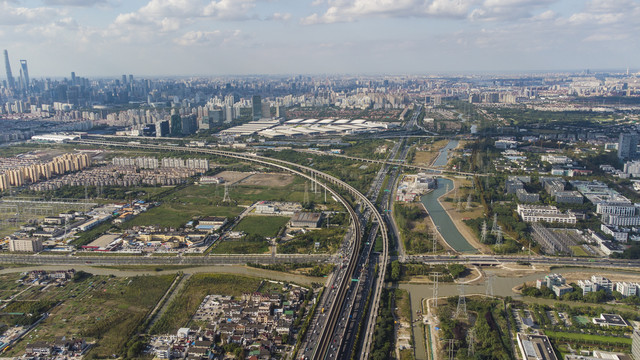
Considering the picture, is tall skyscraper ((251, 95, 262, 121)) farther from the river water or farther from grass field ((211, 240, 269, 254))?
grass field ((211, 240, 269, 254))

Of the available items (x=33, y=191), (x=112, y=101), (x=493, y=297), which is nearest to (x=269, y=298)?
(x=493, y=297)

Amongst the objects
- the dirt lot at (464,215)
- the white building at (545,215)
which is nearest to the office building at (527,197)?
the white building at (545,215)

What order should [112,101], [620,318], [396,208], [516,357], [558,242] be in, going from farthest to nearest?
[112,101], [396,208], [558,242], [620,318], [516,357]

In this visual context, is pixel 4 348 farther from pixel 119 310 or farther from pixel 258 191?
pixel 258 191

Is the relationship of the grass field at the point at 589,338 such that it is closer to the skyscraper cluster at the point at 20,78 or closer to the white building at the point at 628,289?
the white building at the point at 628,289

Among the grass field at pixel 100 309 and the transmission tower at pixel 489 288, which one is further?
the transmission tower at pixel 489 288

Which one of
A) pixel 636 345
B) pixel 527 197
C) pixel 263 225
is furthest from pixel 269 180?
pixel 636 345

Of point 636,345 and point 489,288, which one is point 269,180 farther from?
point 636,345

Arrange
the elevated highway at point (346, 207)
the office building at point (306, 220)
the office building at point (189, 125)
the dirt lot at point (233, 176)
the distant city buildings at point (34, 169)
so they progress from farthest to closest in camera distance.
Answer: the office building at point (189, 125) < the dirt lot at point (233, 176) < the distant city buildings at point (34, 169) < the office building at point (306, 220) < the elevated highway at point (346, 207)
